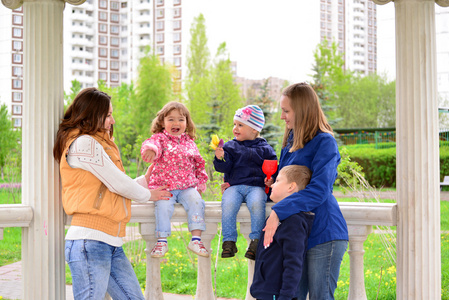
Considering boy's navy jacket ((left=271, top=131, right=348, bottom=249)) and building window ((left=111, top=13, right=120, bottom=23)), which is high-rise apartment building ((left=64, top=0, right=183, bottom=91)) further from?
boy's navy jacket ((left=271, top=131, right=348, bottom=249))

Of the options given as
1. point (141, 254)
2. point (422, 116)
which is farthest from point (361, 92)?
point (422, 116)

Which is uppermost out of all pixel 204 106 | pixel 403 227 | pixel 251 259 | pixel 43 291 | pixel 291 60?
pixel 291 60

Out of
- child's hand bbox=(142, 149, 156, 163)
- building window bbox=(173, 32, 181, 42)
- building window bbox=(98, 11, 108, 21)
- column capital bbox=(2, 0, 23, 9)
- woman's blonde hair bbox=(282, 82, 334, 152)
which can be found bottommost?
child's hand bbox=(142, 149, 156, 163)

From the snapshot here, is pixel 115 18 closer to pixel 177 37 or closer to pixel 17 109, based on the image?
pixel 177 37

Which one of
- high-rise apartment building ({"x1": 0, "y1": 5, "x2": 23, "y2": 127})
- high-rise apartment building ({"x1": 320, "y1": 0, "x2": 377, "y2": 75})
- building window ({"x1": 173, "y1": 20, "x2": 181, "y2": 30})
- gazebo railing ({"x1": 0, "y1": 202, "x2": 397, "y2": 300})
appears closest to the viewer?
gazebo railing ({"x1": 0, "y1": 202, "x2": 397, "y2": 300})

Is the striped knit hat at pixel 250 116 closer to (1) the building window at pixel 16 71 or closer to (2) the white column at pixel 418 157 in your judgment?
(2) the white column at pixel 418 157

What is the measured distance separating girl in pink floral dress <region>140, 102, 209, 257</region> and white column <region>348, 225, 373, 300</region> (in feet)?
3.12

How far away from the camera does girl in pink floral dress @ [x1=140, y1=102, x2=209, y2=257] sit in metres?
3.08

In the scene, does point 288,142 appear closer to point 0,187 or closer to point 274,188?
point 274,188

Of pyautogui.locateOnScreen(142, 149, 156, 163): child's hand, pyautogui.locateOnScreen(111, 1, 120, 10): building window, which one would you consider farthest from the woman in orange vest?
pyautogui.locateOnScreen(111, 1, 120, 10): building window

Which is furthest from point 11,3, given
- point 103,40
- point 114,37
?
point 114,37

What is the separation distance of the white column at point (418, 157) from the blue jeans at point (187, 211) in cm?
126

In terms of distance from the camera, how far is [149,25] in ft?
178

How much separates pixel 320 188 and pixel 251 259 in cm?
74
